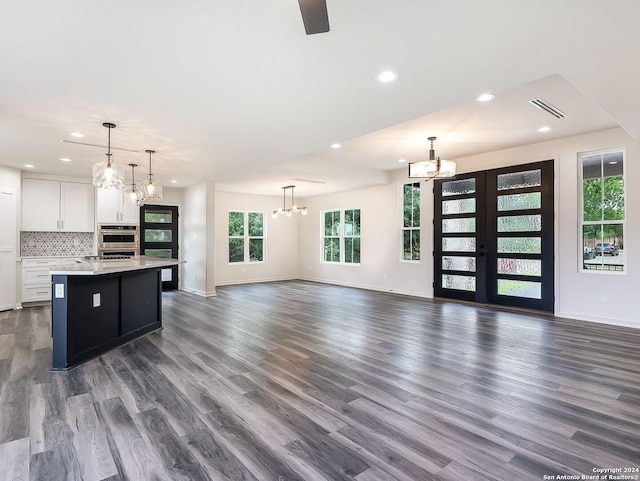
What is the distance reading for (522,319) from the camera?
17.6 feet

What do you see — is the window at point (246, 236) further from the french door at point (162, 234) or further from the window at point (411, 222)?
the window at point (411, 222)

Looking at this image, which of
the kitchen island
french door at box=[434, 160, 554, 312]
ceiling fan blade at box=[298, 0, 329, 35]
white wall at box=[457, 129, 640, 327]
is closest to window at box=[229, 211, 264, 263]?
the kitchen island

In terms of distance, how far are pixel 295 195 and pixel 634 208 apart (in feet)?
25.9

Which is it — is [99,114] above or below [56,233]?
above

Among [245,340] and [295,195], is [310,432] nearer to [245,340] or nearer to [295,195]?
[245,340]

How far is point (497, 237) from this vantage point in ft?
20.7

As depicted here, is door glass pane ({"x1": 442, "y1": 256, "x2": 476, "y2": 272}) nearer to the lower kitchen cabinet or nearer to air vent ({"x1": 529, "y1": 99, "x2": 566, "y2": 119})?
air vent ({"x1": 529, "y1": 99, "x2": 566, "y2": 119})

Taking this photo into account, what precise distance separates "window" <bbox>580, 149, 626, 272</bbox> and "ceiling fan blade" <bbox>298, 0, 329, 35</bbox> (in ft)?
18.2

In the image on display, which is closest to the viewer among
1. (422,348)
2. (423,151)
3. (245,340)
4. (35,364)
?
(35,364)

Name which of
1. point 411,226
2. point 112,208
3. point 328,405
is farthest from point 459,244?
point 112,208

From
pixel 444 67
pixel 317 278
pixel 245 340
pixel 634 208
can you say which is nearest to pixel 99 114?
pixel 245 340

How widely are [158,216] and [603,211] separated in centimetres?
912

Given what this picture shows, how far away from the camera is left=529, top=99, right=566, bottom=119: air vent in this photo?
12.6 ft

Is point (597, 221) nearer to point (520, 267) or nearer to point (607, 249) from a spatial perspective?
point (607, 249)
